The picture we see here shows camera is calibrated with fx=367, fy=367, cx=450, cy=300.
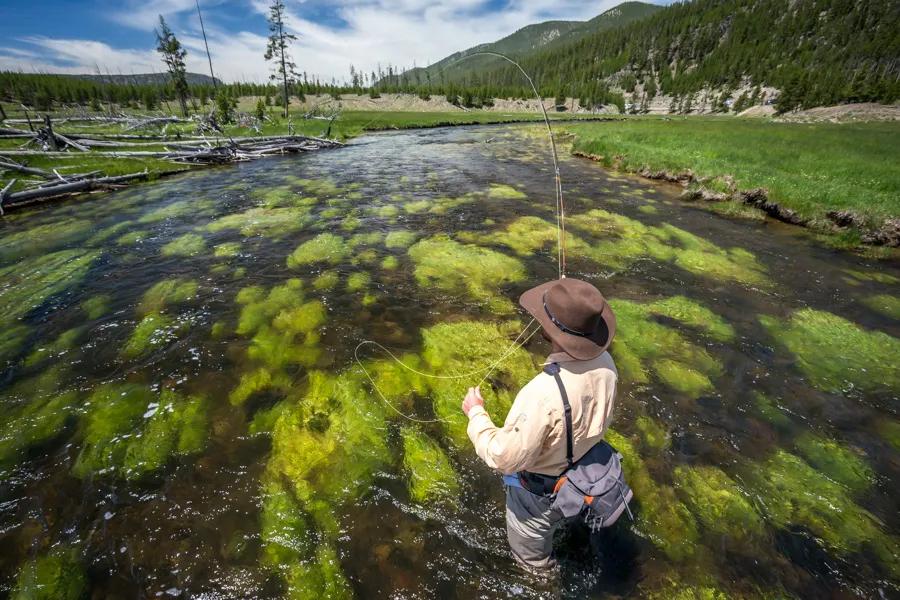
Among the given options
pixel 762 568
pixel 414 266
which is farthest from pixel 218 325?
pixel 762 568

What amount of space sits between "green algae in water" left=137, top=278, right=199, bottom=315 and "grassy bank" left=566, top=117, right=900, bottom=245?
2048 cm

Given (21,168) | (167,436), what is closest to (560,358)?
(167,436)

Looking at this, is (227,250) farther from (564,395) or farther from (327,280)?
(564,395)

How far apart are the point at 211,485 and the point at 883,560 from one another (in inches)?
321

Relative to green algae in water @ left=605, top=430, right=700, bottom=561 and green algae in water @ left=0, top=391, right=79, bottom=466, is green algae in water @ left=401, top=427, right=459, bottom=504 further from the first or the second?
green algae in water @ left=0, top=391, right=79, bottom=466

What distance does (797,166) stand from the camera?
1864 cm

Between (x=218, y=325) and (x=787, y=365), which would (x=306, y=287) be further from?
(x=787, y=365)

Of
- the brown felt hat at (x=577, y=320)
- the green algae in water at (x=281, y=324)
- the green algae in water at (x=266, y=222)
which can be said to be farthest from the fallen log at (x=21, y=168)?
the brown felt hat at (x=577, y=320)

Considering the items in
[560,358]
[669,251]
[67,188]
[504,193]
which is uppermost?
[67,188]

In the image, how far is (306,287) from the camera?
9.99 metres

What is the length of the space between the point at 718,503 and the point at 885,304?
896cm

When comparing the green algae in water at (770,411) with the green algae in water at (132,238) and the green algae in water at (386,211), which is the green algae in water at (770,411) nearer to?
the green algae in water at (386,211)

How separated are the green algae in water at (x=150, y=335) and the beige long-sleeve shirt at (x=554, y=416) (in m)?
7.88

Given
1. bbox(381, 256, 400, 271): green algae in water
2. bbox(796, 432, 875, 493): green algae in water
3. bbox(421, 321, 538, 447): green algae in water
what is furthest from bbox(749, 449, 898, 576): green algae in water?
bbox(381, 256, 400, 271): green algae in water
